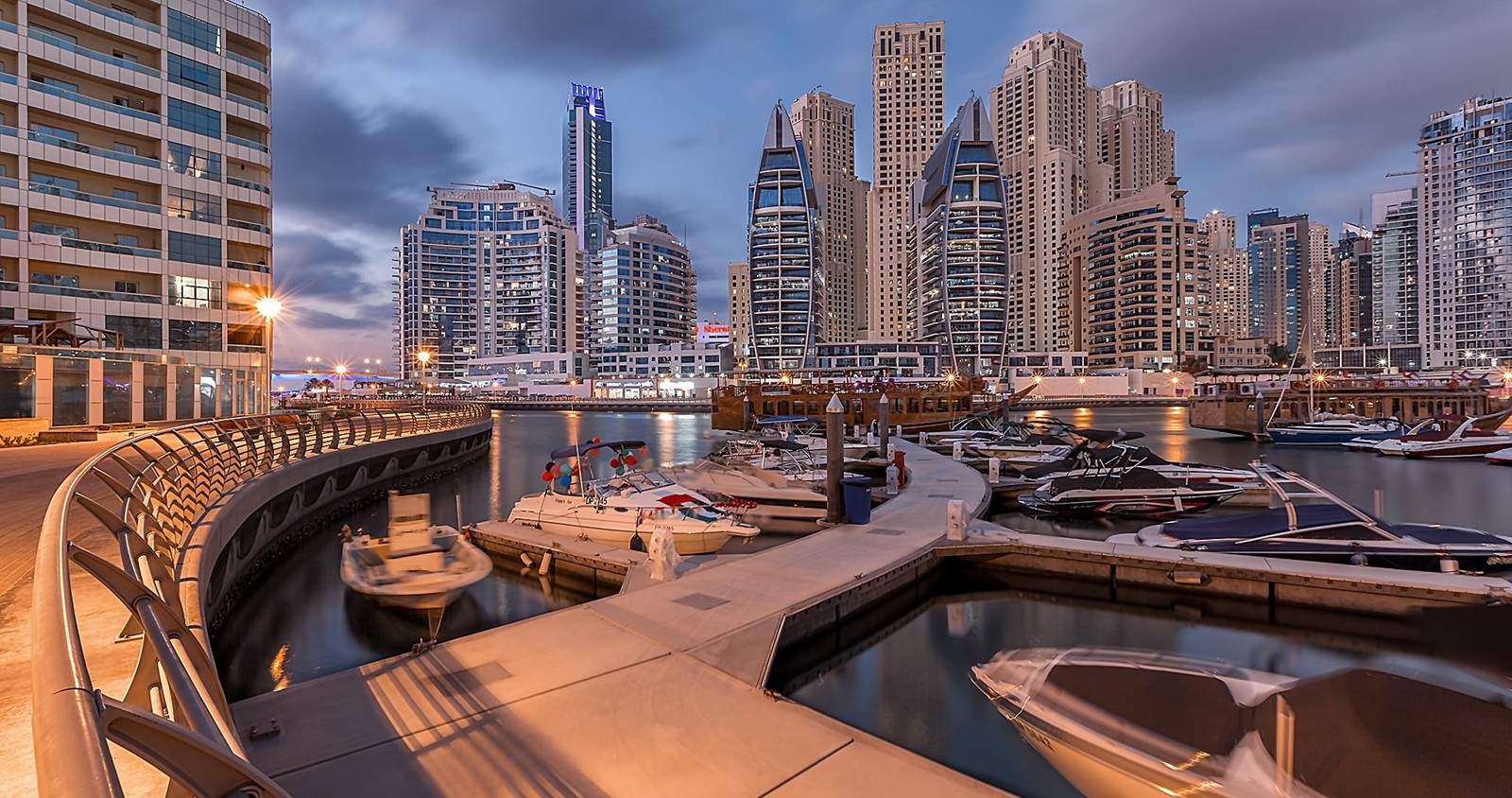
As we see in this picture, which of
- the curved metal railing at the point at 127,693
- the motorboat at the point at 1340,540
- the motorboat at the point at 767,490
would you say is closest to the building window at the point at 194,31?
the motorboat at the point at 767,490

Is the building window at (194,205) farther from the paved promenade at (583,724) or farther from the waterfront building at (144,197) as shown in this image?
the paved promenade at (583,724)

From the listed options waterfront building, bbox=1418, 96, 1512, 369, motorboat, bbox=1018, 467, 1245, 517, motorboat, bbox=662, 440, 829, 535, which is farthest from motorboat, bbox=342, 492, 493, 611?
waterfront building, bbox=1418, 96, 1512, 369

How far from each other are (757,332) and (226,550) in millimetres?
159443

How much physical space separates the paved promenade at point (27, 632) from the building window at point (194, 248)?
33539mm

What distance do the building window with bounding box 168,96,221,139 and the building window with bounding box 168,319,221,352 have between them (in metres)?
11.7

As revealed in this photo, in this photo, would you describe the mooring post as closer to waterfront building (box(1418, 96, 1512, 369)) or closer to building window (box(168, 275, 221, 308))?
building window (box(168, 275, 221, 308))

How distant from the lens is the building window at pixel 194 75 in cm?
3934

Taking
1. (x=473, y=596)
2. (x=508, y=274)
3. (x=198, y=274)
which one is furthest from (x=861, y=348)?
(x=473, y=596)

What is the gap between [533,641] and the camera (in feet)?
32.0

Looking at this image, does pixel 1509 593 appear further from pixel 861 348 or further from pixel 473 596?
pixel 861 348

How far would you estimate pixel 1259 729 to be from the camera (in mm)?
6105

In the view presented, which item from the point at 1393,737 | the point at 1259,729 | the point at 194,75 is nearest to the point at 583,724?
the point at 1259,729

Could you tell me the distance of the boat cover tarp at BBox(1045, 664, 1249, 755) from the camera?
6301 millimetres

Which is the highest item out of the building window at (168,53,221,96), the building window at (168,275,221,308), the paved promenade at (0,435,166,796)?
the building window at (168,53,221,96)
